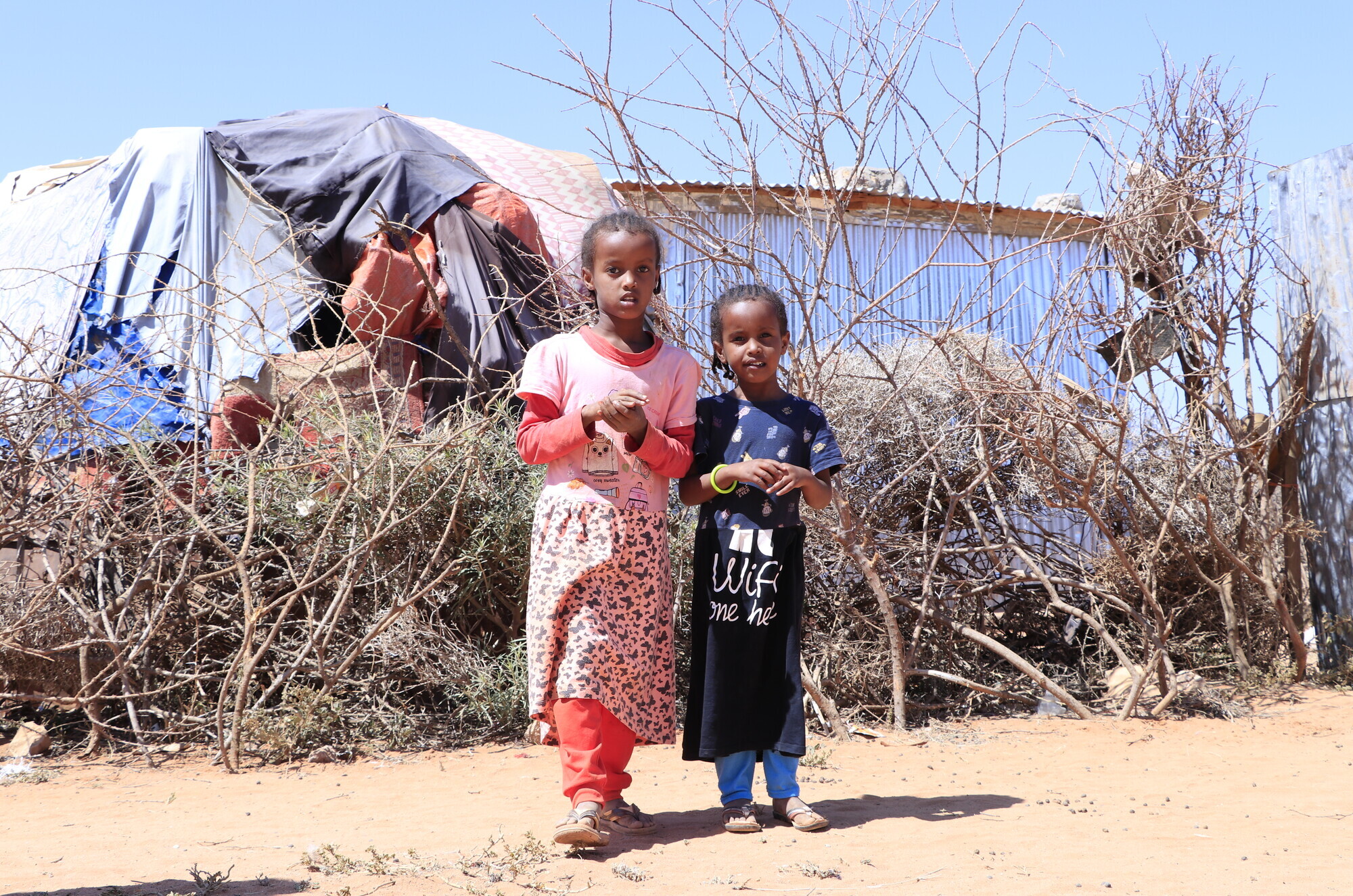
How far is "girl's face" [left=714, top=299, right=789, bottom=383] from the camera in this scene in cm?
288

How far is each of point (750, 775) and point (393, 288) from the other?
3.87 meters

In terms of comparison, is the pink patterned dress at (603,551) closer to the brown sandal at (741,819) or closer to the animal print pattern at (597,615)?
the animal print pattern at (597,615)

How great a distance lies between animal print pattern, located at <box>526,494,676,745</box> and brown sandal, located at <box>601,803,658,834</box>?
0.67ft

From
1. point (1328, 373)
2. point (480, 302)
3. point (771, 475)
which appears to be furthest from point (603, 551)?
point (1328, 373)

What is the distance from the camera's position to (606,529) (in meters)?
2.70

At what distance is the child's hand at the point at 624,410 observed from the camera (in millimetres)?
2508

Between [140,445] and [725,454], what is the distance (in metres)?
3.17

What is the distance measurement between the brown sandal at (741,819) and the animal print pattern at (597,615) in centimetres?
26

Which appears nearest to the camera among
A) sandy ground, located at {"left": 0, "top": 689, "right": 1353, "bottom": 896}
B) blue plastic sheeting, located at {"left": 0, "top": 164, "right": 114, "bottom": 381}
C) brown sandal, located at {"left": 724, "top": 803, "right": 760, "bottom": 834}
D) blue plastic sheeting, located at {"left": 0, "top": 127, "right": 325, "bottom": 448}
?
sandy ground, located at {"left": 0, "top": 689, "right": 1353, "bottom": 896}

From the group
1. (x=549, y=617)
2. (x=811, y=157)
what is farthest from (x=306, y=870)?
(x=811, y=157)

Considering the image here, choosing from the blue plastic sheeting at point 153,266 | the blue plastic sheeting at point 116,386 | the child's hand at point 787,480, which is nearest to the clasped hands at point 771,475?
the child's hand at point 787,480

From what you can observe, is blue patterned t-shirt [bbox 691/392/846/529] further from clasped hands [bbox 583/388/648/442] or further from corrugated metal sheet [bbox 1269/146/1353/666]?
corrugated metal sheet [bbox 1269/146/1353/666]

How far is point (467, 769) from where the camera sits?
410 cm

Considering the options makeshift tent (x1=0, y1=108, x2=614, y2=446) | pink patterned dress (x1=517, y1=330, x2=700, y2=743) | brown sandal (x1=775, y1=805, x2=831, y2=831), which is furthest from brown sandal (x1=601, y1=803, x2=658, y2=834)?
makeshift tent (x1=0, y1=108, x2=614, y2=446)
